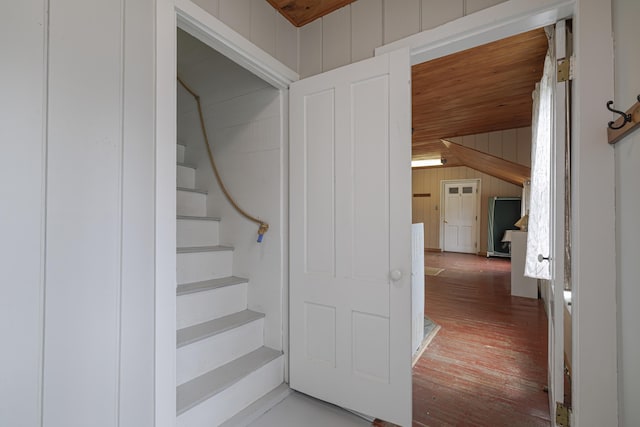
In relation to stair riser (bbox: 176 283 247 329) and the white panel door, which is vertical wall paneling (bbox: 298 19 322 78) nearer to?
the white panel door

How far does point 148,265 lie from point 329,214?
1036 millimetres

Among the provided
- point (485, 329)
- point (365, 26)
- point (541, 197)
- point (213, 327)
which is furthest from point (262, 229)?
point (485, 329)

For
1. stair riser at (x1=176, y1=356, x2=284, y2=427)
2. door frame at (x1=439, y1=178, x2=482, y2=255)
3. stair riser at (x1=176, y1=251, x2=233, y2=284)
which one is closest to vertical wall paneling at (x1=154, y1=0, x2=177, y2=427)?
stair riser at (x1=176, y1=356, x2=284, y2=427)

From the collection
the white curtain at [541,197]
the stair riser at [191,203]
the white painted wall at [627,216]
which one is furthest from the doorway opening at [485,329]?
the stair riser at [191,203]

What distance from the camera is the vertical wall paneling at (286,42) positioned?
195 centimetres

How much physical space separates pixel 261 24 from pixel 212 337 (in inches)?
78.9

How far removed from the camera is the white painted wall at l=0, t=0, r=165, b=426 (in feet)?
2.94

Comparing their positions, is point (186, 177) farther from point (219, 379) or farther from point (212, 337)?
point (219, 379)

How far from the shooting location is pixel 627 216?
113 cm

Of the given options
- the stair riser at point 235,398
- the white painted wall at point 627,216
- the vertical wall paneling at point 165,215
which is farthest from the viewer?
the stair riser at point 235,398

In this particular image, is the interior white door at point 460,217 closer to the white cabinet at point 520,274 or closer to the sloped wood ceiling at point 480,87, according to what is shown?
the white cabinet at point 520,274

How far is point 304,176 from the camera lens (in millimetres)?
1945

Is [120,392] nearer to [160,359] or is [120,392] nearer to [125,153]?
[160,359]

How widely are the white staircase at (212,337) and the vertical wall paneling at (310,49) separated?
1363 mm
